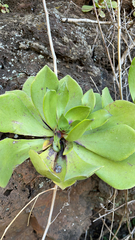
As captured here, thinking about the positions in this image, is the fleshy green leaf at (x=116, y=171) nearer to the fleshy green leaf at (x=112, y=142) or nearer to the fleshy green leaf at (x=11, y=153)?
the fleshy green leaf at (x=112, y=142)

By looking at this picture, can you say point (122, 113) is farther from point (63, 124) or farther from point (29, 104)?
point (29, 104)

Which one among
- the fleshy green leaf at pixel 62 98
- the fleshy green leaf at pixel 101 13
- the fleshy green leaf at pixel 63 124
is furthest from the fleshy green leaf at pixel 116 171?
the fleshy green leaf at pixel 101 13

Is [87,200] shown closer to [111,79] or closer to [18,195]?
[18,195]

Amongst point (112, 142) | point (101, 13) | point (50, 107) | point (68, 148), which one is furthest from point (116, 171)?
point (101, 13)

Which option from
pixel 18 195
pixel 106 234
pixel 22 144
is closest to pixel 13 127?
pixel 22 144

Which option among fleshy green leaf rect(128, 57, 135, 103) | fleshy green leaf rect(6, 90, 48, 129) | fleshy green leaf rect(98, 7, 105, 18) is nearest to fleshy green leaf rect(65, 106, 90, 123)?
fleshy green leaf rect(6, 90, 48, 129)

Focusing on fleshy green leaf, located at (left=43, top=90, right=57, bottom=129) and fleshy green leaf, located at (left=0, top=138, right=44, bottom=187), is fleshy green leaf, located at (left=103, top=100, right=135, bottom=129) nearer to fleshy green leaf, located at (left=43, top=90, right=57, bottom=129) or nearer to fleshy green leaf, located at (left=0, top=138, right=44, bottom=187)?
fleshy green leaf, located at (left=43, top=90, right=57, bottom=129)
